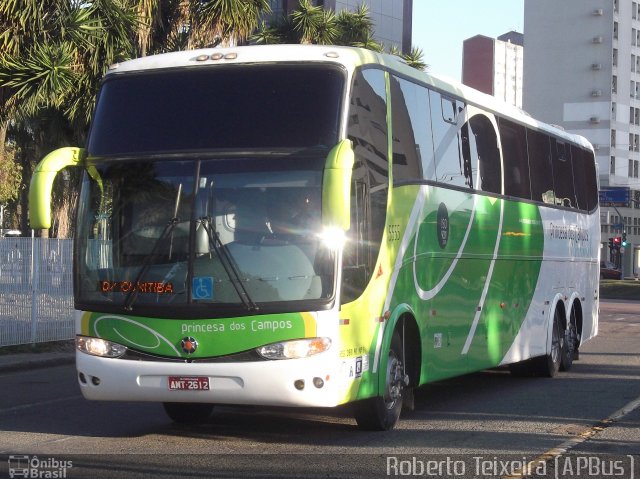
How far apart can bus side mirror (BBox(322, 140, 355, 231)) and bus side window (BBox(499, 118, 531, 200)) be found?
5.69 metres

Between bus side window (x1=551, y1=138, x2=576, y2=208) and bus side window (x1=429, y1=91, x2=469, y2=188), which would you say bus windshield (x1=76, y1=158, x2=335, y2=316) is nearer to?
bus side window (x1=429, y1=91, x2=469, y2=188)

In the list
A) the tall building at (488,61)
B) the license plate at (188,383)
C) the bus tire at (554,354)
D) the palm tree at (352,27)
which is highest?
the tall building at (488,61)

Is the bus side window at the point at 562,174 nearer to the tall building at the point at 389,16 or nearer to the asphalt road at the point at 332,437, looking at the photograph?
the asphalt road at the point at 332,437

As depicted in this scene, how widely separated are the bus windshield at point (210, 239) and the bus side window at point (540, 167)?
6.71 metres

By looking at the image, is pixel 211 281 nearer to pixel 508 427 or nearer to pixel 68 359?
pixel 508 427

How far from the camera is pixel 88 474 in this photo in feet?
26.3

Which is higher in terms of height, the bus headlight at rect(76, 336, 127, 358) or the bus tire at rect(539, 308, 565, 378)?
the bus headlight at rect(76, 336, 127, 358)

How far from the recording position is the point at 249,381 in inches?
352

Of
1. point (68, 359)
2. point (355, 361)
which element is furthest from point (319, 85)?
point (68, 359)

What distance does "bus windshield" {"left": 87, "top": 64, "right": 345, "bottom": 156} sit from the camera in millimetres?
9320

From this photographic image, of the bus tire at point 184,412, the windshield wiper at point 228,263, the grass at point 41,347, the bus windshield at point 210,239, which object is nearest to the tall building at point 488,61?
the grass at point 41,347

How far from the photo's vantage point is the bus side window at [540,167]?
15.1 m

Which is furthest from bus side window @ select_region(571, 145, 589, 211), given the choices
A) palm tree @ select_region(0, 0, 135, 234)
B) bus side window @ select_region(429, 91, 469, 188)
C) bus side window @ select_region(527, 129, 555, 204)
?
palm tree @ select_region(0, 0, 135, 234)

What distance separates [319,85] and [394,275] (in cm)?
194
